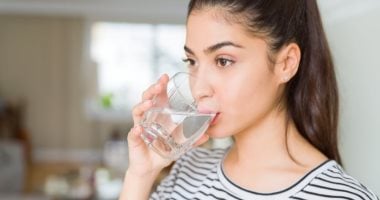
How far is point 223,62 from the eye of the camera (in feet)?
2.61

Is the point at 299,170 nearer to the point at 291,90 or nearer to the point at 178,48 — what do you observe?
the point at 291,90

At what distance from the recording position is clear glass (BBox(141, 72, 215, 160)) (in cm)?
84

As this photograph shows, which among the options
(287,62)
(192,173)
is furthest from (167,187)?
(287,62)

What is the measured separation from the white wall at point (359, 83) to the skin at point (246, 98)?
0.35 ft

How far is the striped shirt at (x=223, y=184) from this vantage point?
30.1 inches

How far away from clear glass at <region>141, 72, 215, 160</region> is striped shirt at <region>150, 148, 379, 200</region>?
10cm

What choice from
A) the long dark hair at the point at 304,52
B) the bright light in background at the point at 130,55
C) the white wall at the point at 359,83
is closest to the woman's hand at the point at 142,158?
the long dark hair at the point at 304,52

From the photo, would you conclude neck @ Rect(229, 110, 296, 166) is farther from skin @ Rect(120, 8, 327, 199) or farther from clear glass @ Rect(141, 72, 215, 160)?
Result: clear glass @ Rect(141, 72, 215, 160)

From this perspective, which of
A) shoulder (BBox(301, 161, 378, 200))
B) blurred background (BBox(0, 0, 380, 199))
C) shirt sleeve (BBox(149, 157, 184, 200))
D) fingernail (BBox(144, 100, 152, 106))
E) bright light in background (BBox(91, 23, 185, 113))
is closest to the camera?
shoulder (BBox(301, 161, 378, 200))

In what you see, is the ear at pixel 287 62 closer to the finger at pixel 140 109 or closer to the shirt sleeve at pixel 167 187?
the finger at pixel 140 109

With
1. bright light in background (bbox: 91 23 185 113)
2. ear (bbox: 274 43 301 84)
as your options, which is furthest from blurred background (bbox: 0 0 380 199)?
ear (bbox: 274 43 301 84)

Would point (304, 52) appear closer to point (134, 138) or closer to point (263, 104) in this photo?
point (263, 104)

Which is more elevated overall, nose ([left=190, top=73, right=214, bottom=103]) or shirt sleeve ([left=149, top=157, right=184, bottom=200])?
nose ([left=190, top=73, right=214, bottom=103])

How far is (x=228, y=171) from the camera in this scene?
3.11 ft
